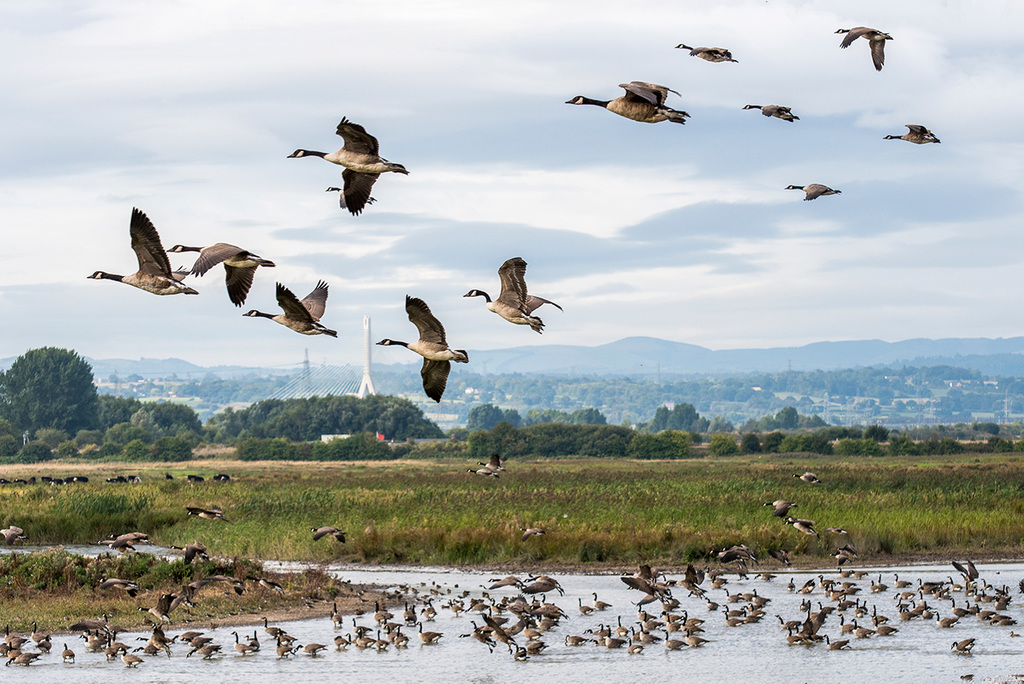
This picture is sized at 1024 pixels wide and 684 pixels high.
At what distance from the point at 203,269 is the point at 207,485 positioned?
53788 mm

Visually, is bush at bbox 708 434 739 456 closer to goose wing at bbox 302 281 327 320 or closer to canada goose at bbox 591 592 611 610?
→ canada goose at bbox 591 592 611 610

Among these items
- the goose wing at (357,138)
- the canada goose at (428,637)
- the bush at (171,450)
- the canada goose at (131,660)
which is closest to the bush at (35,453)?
the bush at (171,450)

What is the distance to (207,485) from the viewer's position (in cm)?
6297

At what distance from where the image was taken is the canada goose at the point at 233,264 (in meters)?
11.8

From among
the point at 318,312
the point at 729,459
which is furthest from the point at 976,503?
the point at 729,459

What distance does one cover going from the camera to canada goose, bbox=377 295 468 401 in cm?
1340

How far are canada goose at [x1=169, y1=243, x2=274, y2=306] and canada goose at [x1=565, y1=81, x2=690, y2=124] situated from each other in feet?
15.1

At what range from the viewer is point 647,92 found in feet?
42.6

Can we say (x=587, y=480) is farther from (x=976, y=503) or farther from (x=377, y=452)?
(x=377, y=452)

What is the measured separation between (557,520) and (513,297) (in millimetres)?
26700

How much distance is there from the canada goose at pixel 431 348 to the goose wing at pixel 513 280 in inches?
52.7

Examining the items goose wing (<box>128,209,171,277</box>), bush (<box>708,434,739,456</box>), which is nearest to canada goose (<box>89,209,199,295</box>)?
goose wing (<box>128,209,171,277</box>)

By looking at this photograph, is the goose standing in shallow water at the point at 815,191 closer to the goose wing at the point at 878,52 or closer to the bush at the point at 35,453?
the goose wing at the point at 878,52

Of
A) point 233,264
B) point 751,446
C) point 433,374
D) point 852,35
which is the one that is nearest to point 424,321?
point 433,374
